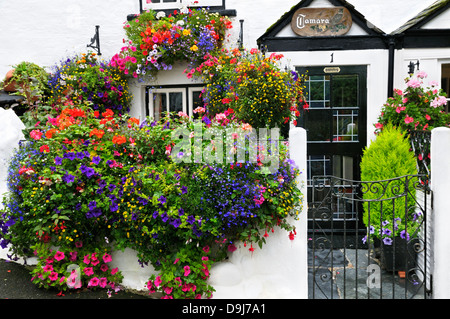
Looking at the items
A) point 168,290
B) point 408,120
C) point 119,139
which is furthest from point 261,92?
point 168,290

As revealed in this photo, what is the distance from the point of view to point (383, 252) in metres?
4.86

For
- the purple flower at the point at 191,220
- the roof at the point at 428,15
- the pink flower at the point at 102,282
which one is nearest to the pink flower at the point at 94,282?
the pink flower at the point at 102,282

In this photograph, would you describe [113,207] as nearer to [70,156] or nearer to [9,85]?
[70,156]

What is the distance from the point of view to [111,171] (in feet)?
13.5

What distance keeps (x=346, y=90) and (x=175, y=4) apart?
3124 millimetres

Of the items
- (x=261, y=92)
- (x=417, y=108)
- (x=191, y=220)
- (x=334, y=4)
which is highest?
(x=334, y=4)

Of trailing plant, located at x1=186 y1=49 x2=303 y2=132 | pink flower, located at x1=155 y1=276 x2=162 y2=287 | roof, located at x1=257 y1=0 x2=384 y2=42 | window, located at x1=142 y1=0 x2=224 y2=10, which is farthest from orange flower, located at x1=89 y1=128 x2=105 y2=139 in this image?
window, located at x1=142 y1=0 x2=224 y2=10

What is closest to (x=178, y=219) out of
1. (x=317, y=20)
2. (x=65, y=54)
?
(x=317, y=20)

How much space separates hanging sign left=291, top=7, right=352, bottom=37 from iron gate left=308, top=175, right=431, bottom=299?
2.45 metres

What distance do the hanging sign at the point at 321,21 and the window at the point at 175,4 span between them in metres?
1.33

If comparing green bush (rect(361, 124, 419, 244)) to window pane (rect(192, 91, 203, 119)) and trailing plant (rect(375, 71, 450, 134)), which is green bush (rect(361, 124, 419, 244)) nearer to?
trailing plant (rect(375, 71, 450, 134))

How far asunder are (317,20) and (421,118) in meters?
2.09

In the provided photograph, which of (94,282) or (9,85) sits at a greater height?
(9,85)

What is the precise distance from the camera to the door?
6.14 m
